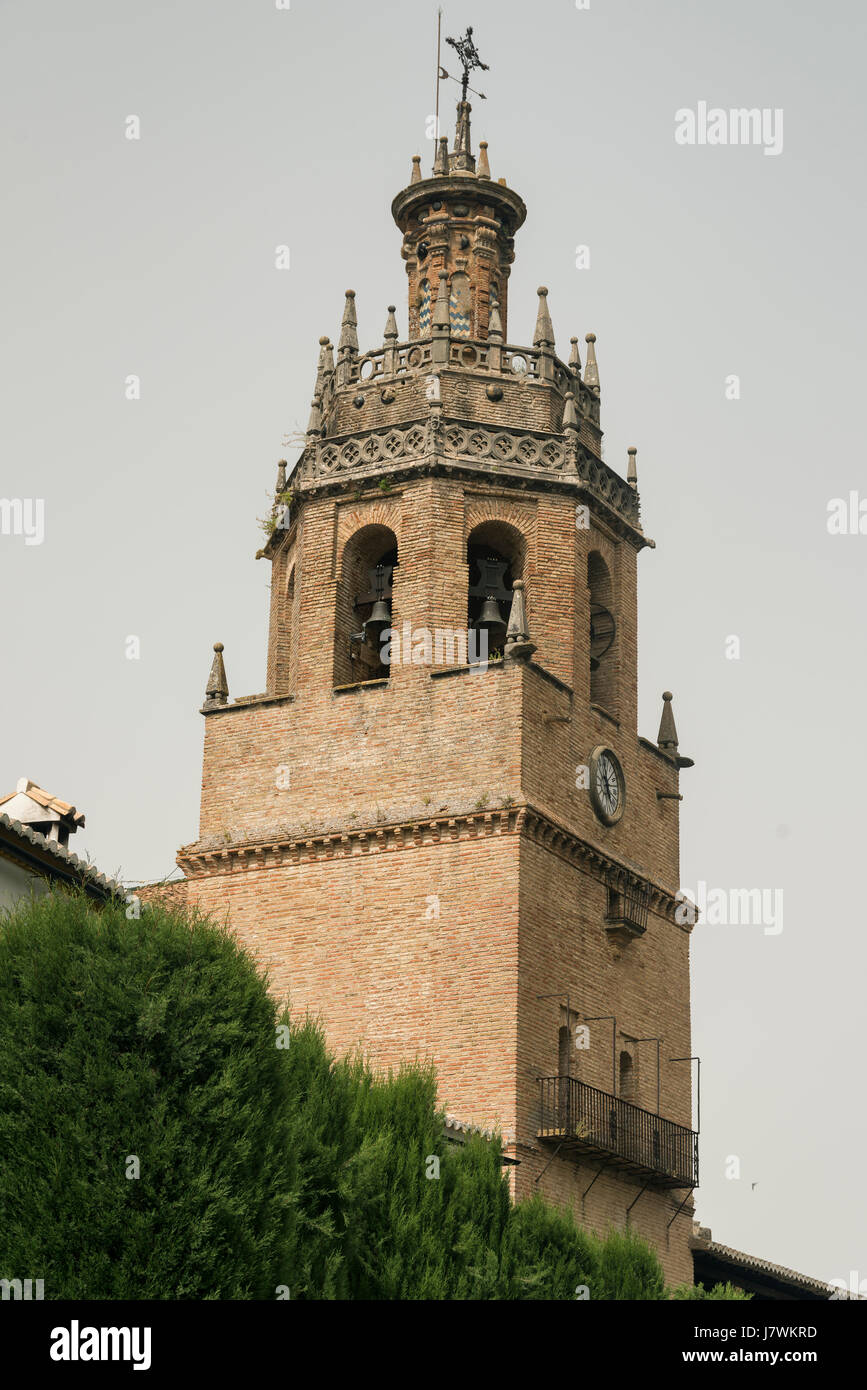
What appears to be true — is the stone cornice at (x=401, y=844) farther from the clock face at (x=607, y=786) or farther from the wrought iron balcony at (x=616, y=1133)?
the wrought iron balcony at (x=616, y=1133)

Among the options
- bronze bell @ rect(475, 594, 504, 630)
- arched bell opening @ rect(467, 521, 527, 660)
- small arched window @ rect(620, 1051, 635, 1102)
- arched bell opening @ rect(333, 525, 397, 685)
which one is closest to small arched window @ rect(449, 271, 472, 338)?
arched bell opening @ rect(467, 521, 527, 660)

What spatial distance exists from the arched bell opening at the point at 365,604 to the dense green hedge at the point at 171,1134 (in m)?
11.7

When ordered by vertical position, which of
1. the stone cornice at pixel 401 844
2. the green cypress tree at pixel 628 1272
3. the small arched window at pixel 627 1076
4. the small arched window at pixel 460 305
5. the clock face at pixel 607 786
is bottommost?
the green cypress tree at pixel 628 1272

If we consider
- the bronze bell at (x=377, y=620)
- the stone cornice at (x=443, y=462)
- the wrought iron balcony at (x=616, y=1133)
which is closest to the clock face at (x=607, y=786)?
the bronze bell at (x=377, y=620)

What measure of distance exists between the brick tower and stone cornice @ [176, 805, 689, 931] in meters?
0.05

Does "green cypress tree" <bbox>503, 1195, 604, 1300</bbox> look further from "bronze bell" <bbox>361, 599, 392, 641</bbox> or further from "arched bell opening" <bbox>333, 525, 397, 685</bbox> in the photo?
"bronze bell" <bbox>361, 599, 392, 641</bbox>

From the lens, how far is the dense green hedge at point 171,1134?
866 inches

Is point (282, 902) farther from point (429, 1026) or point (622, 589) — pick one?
point (622, 589)

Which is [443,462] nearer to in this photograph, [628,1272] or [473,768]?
[473,768]

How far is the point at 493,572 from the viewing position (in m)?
39.1

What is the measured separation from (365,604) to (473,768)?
4.27m

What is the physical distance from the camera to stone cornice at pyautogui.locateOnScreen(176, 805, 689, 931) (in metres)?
36.0
